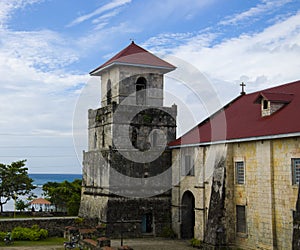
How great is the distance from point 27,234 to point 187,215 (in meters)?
9.86

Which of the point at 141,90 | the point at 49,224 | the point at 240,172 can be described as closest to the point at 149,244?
the point at 240,172

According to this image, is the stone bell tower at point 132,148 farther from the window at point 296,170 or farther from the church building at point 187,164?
the window at point 296,170

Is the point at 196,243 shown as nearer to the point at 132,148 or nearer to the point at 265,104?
the point at 132,148

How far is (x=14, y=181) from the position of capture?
3834 cm

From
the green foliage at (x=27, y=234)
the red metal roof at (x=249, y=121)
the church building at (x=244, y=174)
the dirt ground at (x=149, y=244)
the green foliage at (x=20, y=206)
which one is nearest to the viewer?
the church building at (x=244, y=174)

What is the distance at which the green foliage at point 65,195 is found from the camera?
37.2 m

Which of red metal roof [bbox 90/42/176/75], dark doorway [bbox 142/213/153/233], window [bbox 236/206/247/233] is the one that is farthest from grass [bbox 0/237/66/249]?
red metal roof [bbox 90/42/176/75]

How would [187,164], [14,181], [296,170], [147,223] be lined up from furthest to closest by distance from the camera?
1. [14,181]
2. [147,223]
3. [187,164]
4. [296,170]

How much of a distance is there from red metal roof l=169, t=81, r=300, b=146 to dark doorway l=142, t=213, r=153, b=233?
16.2 ft

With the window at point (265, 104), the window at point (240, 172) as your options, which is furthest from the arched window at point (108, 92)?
the window at point (265, 104)

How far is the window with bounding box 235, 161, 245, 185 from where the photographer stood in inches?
946

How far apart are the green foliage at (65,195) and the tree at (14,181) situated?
82.1 inches

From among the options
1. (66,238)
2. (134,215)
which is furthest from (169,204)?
(66,238)

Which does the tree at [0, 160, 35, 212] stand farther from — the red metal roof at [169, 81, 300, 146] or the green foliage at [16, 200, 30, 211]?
the red metal roof at [169, 81, 300, 146]
